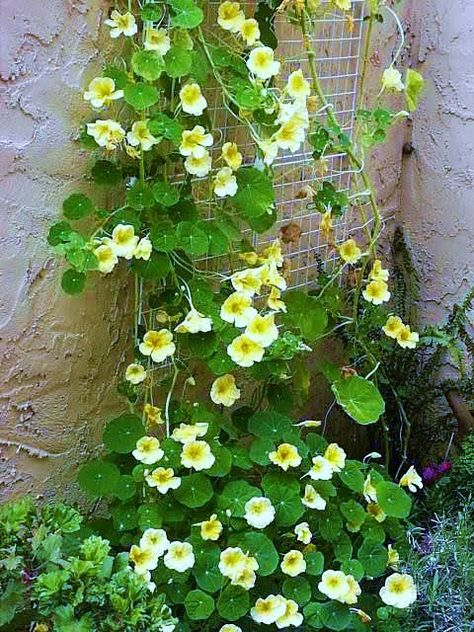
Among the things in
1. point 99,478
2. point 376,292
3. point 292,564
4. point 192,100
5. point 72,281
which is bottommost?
point 292,564

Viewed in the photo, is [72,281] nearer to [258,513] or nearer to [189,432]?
[189,432]

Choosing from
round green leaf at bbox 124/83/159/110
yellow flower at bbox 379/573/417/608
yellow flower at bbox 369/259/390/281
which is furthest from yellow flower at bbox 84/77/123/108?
yellow flower at bbox 379/573/417/608

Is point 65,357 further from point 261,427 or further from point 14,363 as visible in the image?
point 261,427

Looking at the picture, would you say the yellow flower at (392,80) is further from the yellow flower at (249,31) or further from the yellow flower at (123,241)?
the yellow flower at (123,241)

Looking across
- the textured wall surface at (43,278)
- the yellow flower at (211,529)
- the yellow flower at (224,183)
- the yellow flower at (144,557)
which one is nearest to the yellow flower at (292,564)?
the yellow flower at (211,529)

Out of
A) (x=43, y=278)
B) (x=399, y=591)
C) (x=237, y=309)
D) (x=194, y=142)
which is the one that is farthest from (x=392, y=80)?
(x=399, y=591)
